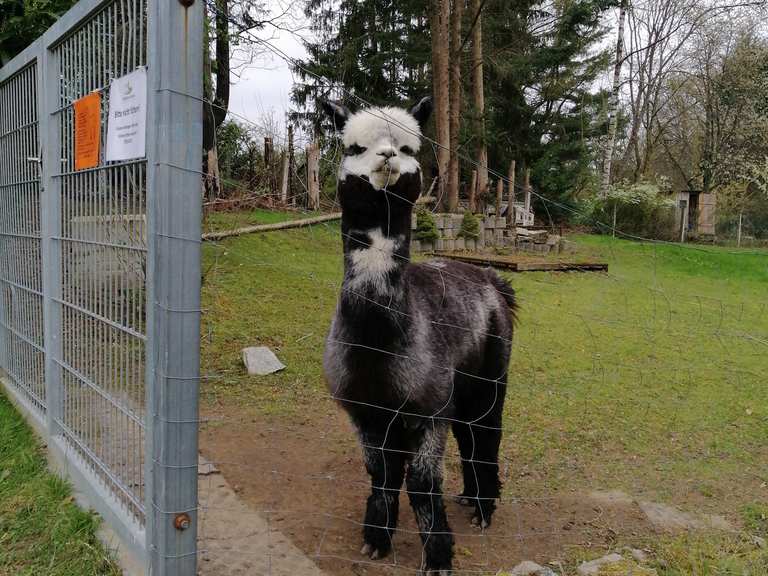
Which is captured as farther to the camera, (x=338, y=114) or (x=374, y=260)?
(x=338, y=114)

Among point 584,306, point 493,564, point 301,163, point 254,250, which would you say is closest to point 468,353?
point 493,564

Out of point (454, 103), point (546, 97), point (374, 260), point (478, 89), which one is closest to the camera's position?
point (374, 260)

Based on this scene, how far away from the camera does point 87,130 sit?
108 inches

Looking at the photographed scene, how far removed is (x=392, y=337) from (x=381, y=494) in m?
0.88

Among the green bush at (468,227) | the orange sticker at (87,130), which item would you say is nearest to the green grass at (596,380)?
the orange sticker at (87,130)

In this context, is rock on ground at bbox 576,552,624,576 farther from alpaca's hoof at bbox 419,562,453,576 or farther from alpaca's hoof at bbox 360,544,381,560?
alpaca's hoof at bbox 360,544,381,560

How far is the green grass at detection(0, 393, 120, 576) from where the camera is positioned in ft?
8.57

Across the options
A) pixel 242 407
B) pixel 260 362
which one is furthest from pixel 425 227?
pixel 242 407

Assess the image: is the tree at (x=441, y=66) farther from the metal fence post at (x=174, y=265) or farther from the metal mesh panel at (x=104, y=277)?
the metal fence post at (x=174, y=265)

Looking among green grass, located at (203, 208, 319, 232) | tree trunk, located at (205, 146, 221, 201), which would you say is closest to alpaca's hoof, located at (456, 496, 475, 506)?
tree trunk, located at (205, 146, 221, 201)

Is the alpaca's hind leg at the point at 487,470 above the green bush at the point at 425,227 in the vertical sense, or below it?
below

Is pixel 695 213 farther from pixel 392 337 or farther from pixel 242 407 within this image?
pixel 392 337

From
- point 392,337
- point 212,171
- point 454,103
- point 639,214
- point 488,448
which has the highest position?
point 454,103

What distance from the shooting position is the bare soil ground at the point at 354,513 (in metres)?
3.17
